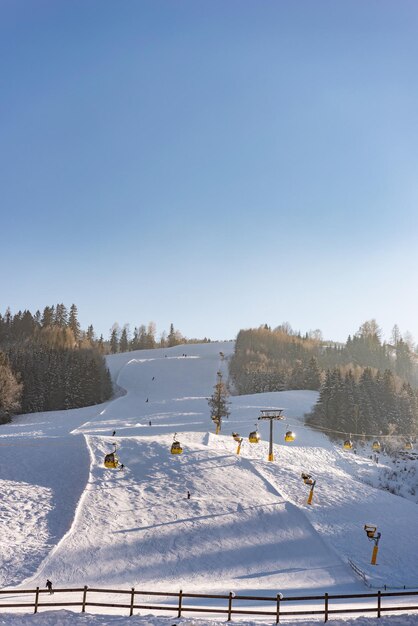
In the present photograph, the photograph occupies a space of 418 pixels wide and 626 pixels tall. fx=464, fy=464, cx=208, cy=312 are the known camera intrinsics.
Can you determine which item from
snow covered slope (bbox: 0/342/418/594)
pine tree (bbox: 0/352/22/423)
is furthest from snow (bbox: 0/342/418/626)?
pine tree (bbox: 0/352/22/423)

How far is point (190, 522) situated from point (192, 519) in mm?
423

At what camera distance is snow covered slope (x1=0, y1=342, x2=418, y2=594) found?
24828 mm

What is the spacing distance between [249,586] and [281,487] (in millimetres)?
13905

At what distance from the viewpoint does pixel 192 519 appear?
101 feet

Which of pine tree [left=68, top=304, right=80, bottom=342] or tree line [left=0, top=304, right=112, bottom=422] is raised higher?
pine tree [left=68, top=304, right=80, bottom=342]

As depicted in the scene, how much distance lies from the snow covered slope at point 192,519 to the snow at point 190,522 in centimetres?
9

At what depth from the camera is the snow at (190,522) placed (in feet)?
79.2

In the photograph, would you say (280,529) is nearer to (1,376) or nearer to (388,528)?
(388,528)

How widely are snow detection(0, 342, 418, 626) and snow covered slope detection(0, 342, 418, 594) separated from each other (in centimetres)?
9

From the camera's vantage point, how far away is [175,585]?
77.0 ft

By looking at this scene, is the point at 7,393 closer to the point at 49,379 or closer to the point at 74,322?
the point at 49,379

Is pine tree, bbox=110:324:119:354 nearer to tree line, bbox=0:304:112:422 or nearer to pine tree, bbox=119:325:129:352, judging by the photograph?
pine tree, bbox=119:325:129:352

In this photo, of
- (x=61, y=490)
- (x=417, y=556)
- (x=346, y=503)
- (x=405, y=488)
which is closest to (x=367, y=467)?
(x=405, y=488)

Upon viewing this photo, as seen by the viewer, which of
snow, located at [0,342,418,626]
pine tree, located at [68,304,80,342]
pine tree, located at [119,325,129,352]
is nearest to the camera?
snow, located at [0,342,418,626]
